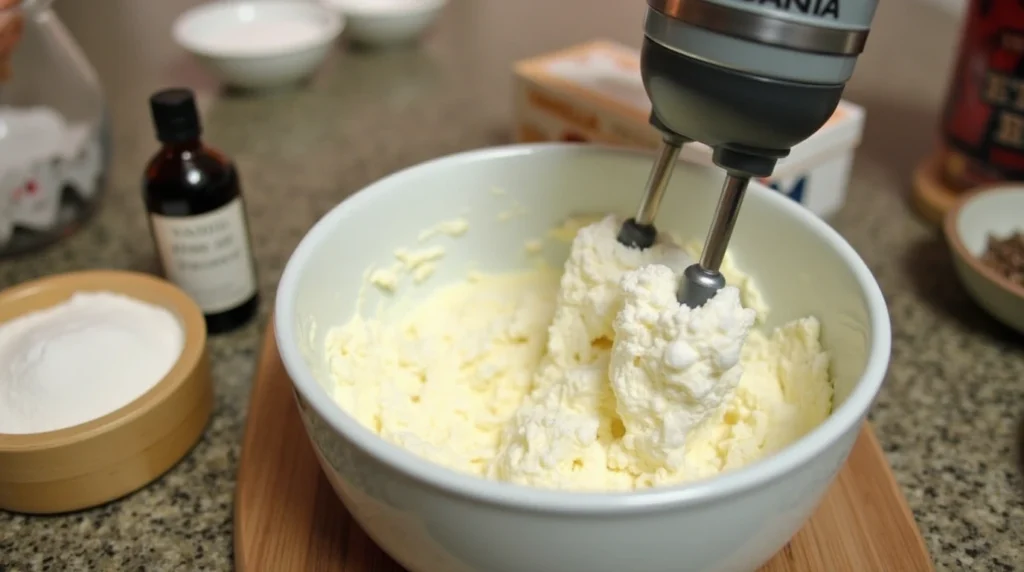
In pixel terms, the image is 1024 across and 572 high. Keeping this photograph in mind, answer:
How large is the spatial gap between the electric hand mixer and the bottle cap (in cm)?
39

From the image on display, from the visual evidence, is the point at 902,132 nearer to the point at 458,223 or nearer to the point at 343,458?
the point at 458,223

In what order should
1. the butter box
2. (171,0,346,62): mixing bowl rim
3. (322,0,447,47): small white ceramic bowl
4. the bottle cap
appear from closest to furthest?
the bottle cap, the butter box, (171,0,346,62): mixing bowl rim, (322,0,447,47): small white ceramic bowl

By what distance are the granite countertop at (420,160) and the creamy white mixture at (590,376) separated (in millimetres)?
139

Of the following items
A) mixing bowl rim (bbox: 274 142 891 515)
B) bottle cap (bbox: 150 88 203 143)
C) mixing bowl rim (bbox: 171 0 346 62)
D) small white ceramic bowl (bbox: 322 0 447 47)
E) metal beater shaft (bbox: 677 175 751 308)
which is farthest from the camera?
small white ceramic bowl (bbox: 322 0 447 47)

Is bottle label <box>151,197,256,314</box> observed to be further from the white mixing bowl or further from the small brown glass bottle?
the white mixing bowl

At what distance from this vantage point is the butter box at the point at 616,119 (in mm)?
851

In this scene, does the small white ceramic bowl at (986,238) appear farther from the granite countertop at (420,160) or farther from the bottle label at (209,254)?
the bottle label at (209,254)

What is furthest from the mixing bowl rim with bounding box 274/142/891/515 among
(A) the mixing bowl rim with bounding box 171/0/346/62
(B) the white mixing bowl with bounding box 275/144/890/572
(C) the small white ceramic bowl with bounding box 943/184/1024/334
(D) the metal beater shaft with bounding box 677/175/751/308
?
(A) the mixing bowl rim with bounding box 171/0/346/62

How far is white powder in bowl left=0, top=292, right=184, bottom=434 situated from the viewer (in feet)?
1.94

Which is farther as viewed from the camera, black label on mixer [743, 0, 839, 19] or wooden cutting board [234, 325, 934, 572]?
wooden cutting board [234, 325, 934, 572]

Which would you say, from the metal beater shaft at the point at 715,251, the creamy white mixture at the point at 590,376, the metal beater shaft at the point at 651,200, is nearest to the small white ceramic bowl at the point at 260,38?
the creamy white mixture at the point at 590,376

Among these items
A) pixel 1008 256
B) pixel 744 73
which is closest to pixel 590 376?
pixel 744 73

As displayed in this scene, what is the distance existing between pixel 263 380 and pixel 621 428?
12.6 inches

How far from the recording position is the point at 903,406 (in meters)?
0.71
